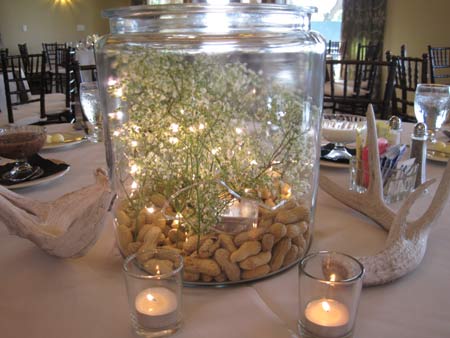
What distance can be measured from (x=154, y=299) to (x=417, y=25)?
4.90 m

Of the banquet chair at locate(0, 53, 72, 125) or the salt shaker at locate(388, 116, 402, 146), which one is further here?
the banquet chair at locate(0, 53, 72, 125)

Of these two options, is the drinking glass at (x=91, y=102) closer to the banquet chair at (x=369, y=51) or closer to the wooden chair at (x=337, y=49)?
the banquet chair at (x=369, y=51)

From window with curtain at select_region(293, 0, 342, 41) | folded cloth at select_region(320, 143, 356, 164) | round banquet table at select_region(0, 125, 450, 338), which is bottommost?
round banquet table at select_region(0, 125, 450, 338)

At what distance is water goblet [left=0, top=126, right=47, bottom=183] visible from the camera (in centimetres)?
102

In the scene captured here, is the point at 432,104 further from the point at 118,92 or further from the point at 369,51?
the point at 369,51

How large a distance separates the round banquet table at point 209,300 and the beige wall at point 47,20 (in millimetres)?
8303

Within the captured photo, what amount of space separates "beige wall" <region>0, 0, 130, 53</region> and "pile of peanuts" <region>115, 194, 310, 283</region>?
840cm

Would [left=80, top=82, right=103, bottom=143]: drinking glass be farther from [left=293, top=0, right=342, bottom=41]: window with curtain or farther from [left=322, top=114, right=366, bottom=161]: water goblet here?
[left=293, top=0, right=342, bottom=41]: window with curtain

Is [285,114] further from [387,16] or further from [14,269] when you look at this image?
[387,16]

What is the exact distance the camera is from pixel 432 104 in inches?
51.6

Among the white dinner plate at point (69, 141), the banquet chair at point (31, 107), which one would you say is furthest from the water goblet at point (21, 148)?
the banquet chair at point (31, 107)

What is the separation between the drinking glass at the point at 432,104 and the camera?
1295 millimetres

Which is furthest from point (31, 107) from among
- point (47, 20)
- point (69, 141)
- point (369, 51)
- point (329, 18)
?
point (47, 20)

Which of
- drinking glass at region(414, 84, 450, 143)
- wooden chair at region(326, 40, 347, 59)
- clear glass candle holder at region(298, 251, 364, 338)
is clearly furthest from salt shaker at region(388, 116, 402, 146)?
wooden chair at region(326, 40, 347, 59)
